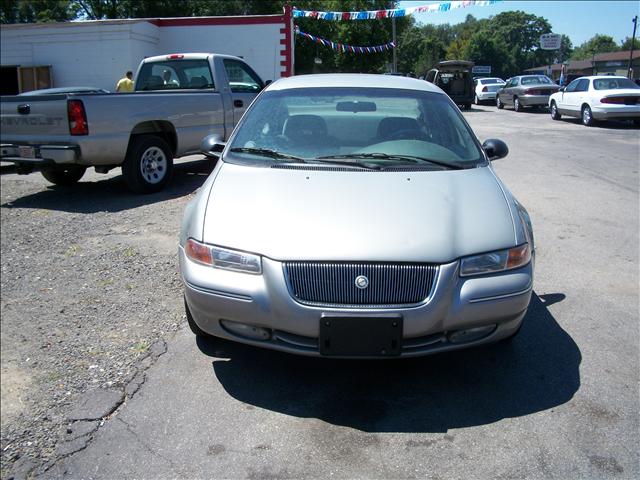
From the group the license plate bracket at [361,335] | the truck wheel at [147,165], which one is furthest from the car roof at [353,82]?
the truck wheel at [147,165]

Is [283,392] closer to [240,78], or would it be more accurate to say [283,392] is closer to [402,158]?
[402,158]

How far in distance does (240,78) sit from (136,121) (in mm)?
2660

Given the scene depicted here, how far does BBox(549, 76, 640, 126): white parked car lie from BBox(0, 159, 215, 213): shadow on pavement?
13732 millimetres

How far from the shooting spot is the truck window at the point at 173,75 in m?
9.45

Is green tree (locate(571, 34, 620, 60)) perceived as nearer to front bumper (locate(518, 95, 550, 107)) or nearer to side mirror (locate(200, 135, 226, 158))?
front bumper (locate(518, 95, 550, 107))

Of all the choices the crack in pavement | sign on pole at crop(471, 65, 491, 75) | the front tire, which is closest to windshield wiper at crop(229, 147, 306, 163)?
the crack in pavement

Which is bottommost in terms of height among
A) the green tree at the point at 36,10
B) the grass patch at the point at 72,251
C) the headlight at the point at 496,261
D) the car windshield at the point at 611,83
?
the grass patch at the point at 72,251

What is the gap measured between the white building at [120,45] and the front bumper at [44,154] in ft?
37.4

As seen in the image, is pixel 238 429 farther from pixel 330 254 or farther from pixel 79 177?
pixel 79 177

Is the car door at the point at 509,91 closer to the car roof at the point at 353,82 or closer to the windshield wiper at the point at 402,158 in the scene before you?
the car roof at the point at 353,82

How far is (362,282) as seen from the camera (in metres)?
2.95

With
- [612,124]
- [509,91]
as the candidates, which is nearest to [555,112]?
[612,124]

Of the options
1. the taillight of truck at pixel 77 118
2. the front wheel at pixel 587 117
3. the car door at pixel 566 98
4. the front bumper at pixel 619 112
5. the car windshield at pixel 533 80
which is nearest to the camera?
the taillight of truck at pixel 77 118

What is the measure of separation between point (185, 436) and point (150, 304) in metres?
1.79
